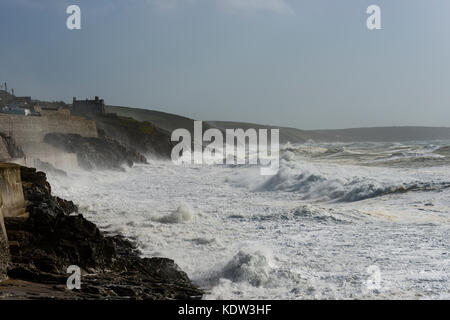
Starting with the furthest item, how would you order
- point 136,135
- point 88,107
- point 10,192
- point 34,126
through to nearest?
point 88,107 → point 136,135 → point 34,126 → point 10,192

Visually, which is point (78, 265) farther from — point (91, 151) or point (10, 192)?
point (91, 151)

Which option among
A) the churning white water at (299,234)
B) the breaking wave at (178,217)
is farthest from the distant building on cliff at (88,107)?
the breaking wave at (178,217)

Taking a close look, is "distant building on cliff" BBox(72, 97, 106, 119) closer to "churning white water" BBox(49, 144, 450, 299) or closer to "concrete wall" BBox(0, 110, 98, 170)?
"concrete wall" BBox(0, 110, 98, 170)

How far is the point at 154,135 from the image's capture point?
58.8 m

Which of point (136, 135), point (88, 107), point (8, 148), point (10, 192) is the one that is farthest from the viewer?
point (88, 107)

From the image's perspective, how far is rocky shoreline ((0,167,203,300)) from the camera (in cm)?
657

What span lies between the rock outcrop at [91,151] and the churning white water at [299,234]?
11970 millimetres

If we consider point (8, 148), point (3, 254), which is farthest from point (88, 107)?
point (3, 254)

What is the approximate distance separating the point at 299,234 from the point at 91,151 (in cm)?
2483

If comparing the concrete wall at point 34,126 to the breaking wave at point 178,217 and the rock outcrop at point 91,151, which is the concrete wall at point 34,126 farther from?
the breaking wave at point 178,217

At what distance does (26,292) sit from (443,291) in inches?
201

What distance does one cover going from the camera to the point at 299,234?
10891mm

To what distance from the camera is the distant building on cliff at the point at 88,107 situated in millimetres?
61094

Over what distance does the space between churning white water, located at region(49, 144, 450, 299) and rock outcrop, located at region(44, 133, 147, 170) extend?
39.3ft
